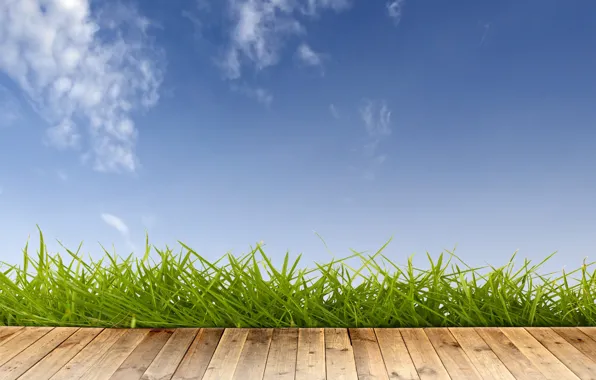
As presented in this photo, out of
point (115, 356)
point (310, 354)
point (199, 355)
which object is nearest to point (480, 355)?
point (310, 354)

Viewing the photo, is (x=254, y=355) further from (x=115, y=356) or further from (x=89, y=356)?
(x=89, y=356)

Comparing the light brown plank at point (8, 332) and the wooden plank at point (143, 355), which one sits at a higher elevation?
the light brown plank at point (8, 332)

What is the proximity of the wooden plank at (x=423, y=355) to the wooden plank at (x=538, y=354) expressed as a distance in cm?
41

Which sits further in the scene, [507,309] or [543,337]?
[507,309]

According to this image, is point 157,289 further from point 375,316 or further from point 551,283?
point 551,283

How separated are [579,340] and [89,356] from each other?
231cm

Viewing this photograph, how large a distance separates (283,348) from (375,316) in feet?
2.34

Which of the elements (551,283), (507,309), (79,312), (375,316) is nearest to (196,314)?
(79,312)

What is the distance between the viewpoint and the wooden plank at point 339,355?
2238 millimetres

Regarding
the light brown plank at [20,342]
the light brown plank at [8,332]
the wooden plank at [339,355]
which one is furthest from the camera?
the light brown plank at [8,332]

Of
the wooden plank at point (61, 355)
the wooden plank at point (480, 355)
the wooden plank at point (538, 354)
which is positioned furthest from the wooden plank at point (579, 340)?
the wooden plank at point (61, 355)

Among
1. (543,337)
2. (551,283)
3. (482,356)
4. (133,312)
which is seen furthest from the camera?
(551,283)

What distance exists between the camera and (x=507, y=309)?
317cm

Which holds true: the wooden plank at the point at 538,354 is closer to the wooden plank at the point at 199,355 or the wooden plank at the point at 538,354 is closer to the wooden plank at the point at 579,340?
the wooden plank at the point at 579,340
